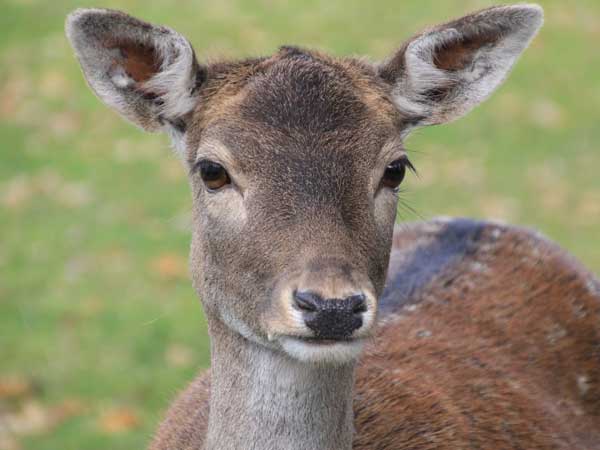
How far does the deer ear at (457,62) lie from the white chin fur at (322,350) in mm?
1094

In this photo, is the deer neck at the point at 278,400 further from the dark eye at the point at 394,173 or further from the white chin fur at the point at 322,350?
the dark eye at the point at 394,173

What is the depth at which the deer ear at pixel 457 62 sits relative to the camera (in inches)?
162

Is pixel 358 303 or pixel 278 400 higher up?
pixel 358 303

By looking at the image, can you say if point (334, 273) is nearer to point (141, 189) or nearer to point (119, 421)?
point (119, 421)

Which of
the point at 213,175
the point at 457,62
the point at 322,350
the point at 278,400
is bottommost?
the point at 278,400

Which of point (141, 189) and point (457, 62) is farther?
point (141, 189)

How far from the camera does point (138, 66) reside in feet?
13.5

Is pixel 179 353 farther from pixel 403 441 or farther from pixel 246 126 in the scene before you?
pixel 246 126

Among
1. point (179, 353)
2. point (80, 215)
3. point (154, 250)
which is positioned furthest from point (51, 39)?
point (179, 353)

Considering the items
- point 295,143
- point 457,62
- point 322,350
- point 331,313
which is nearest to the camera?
point 331,313

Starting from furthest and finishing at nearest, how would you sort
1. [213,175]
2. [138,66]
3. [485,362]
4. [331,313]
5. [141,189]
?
[141,189] < [485,362] < [138,66] < [213,175] < [331,313]

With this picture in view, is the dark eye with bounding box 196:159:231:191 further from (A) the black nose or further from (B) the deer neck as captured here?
(A) the black nose

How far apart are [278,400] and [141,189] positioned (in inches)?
285

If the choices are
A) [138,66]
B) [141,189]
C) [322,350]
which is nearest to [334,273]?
[322,350]
